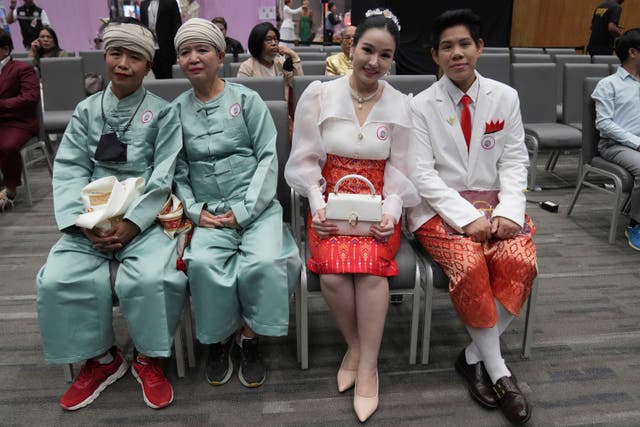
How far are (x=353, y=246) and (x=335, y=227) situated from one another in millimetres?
95

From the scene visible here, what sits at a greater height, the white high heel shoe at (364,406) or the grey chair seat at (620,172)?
the grey chair seat at (620,172)

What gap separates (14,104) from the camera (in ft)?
11.6

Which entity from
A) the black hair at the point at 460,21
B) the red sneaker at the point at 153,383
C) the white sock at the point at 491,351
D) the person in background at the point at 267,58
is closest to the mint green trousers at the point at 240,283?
the red sneaker at the point at 153,383

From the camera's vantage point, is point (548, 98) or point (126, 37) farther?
point (548, 98)

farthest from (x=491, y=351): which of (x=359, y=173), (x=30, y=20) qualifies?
(x=30, y=20)

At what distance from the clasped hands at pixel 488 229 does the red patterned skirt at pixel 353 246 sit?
27 centimetres

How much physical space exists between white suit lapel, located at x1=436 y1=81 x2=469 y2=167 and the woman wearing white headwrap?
681 millimetres

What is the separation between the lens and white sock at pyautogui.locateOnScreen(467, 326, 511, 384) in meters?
1.79

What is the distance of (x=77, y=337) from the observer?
1.73 m

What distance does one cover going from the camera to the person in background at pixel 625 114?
3043mm

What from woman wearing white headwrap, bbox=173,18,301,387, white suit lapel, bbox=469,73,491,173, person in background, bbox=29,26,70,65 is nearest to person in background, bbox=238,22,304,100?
woman wearing white headwrap, bbox=173,18,301,387

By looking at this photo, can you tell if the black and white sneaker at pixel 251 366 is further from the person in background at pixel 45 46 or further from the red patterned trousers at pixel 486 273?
the person in background at pixel 45 46

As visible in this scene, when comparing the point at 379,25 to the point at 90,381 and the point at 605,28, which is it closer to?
the point at 90,381

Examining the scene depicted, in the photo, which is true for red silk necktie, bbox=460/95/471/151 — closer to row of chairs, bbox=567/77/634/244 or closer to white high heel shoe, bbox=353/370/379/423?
white high heel shoe, bbox=353/370/379/423
